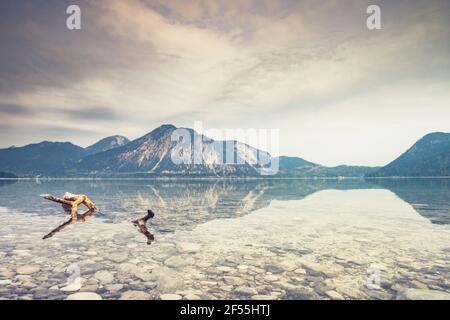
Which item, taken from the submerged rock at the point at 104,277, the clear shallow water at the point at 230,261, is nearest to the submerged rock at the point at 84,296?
the clear shallow water at the point at 230,261

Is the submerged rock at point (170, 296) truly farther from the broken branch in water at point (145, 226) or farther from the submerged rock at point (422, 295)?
the broken branch in water at point (145, 226)

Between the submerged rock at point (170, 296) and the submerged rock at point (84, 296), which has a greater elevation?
the submerged rock at point (84, 296)

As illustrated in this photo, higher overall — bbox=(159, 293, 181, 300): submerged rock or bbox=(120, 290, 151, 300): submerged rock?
bbox=(120, 290, 151, 300): submerged rock


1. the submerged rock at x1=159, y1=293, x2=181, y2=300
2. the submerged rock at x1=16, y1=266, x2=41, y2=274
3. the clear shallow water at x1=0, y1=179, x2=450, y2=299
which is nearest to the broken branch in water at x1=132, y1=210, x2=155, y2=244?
the clear shallow water at x1=0, y1=179, x2=450, y2=299

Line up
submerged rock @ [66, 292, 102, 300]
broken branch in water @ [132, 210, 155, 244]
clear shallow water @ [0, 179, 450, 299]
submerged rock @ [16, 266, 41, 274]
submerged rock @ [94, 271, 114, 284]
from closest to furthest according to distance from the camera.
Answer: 1. submerged rock @ [66, 292, 102, 300]
2. clear shallow water @ [0, 179, 450, 299]
3. submerged rock @ [94, 271, 114, 284]
4. submerged rock @ [16, 266, 41, 274]
5. broken branch in water @ [132, 210, 155, 244]

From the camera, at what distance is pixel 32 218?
59.7 feet

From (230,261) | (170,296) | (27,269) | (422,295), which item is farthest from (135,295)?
(422,295)

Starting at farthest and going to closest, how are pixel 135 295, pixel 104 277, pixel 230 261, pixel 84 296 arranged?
1. pixel 230 261
2. pixel 104 277
3. pixel 135 295
4. pixel 84 296

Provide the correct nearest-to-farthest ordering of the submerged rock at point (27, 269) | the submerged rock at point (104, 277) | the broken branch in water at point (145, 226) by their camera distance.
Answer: the submerged rock at point (104, 277), the submerged rock at point (27, 269), the broken branch in water at point (145, 226)

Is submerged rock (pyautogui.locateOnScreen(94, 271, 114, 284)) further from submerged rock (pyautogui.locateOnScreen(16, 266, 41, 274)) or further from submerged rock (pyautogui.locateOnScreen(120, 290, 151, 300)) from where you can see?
submerged rock (pyautogui.locateOnScreen(16, 266, 41, 274))

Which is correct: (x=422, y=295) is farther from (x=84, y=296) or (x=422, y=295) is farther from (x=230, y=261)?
(x=84, y=296)

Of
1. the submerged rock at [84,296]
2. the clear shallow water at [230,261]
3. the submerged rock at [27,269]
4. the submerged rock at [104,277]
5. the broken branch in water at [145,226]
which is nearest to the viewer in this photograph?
the submerged rock at [84,296]

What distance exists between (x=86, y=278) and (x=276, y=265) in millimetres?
5623
